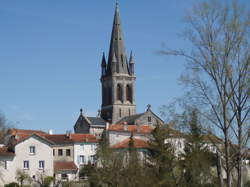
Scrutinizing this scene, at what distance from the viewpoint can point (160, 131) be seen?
43562 millimetres

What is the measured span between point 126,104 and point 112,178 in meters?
75.3

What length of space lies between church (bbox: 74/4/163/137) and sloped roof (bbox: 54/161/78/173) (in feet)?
136

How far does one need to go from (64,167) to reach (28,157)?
6.76m

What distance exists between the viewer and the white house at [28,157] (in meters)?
57.2

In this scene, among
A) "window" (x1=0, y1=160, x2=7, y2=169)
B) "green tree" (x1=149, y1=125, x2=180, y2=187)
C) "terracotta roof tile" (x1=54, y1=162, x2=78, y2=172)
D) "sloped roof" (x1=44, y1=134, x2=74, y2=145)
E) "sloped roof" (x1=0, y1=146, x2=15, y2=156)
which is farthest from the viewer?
"sloped roof" (x1=44, y1=134, x2=74, y2=145)

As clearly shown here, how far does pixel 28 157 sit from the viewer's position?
5956cm

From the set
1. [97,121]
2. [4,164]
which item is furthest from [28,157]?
[97,121]

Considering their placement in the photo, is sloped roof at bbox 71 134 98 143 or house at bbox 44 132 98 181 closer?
house at bbox 44 132 98 181

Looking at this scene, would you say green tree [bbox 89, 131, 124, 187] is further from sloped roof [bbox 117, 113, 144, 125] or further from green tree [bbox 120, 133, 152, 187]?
sloped roof [bbox 117, 113, 144, 125]

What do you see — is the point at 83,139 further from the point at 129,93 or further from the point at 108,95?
the point at 129,93

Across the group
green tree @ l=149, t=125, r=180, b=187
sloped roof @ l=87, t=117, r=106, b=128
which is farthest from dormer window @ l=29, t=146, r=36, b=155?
sloped roof @ l=87, t=117, r=106, b=128

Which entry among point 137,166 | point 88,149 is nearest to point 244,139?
point 137,166

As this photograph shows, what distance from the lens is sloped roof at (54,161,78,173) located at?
63.1 m

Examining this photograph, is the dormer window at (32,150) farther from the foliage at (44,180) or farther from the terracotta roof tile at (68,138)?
the terracotta roof tile at (68,138)
